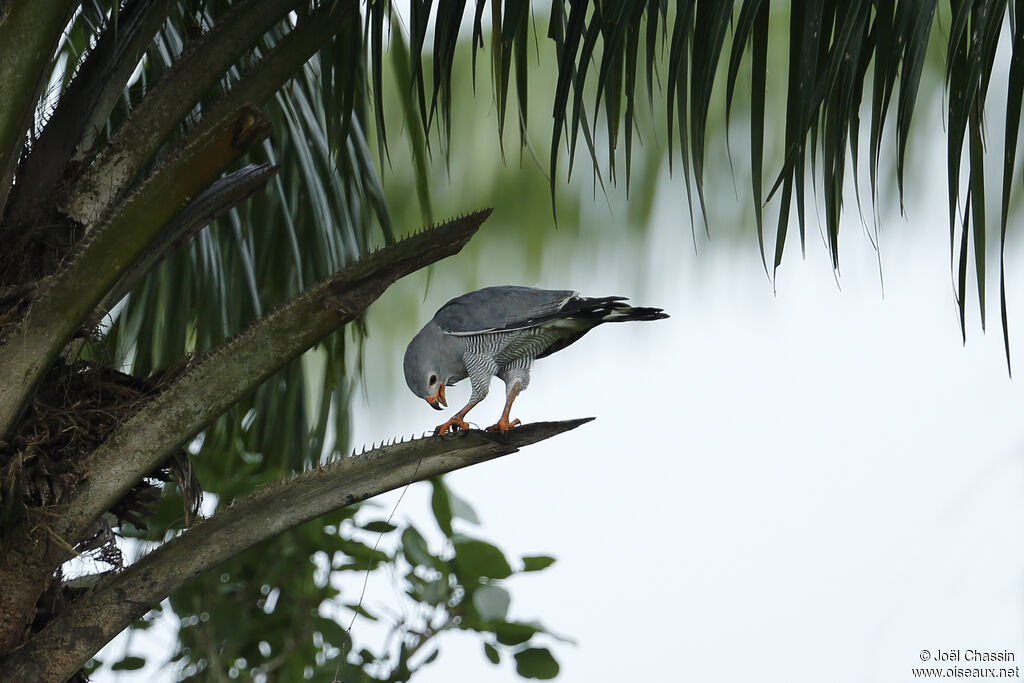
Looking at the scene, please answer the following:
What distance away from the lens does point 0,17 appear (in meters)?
1.29

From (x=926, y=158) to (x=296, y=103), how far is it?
8.20 ft

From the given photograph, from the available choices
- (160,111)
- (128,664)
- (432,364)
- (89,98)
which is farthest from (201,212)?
(128,664)

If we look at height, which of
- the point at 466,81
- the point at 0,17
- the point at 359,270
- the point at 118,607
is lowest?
the point at 118,607

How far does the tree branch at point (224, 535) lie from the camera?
130 cm

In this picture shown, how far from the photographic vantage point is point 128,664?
261 centimetres

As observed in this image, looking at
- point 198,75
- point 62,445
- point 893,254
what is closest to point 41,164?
point 198,75

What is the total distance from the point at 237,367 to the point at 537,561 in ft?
4.37

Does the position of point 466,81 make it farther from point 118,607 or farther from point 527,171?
point 118,607

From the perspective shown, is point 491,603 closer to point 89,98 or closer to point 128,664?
point 128,664

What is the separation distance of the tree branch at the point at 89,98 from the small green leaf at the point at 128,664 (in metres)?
1.55

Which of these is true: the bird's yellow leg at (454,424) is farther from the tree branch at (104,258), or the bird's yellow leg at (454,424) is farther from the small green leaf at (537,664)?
the small green leaf at (537,664)

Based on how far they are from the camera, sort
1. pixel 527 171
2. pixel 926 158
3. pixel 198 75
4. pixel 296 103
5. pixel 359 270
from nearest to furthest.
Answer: pixel 359 270 → pixel 198 75 → pixel 296 103 → pixel 926 158 → pixel 527 171

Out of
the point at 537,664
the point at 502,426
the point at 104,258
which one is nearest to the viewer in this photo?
the point at 104,258

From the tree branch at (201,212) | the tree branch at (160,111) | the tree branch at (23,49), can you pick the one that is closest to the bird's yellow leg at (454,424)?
the tree branch at (201,212)
